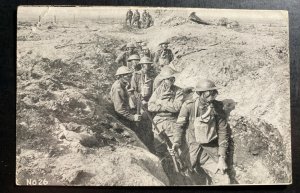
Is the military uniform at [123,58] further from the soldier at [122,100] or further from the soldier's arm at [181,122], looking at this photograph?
the soldier's arm at [181,122]

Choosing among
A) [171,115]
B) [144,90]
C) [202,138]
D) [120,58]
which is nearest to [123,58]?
[120,58]

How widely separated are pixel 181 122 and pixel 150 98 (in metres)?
0.11

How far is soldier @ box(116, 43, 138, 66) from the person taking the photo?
1131 mm

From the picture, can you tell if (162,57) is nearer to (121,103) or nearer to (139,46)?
(139,46)

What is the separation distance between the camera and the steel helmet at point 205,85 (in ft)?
3.72

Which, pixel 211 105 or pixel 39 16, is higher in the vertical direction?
pixel 39 16

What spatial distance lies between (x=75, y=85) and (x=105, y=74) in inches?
3.5

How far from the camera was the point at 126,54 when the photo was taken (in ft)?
3.72

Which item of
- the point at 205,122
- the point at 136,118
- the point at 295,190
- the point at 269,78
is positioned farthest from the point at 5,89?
the point at 295,190

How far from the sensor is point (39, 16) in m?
1.12

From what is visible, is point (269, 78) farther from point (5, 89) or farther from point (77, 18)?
point (5, 89)

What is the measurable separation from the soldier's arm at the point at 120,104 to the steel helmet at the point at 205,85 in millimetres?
207

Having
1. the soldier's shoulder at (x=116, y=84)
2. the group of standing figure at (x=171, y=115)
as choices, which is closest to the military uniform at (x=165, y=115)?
the group of standing figure at (x=171, y=115)

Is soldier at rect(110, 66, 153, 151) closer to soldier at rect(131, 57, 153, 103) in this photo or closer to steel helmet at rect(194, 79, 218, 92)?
soldier at rect(131, 57, 153, 103)
